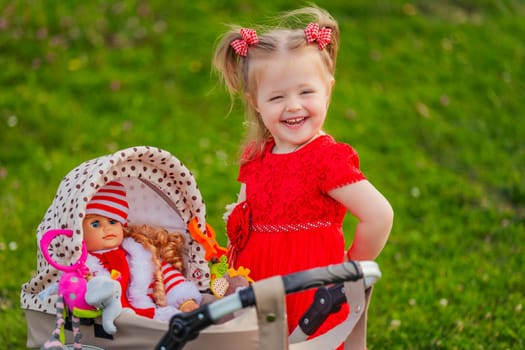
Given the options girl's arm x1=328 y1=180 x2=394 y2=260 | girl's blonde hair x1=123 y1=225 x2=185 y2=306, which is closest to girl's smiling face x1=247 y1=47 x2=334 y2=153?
girl's arm x1=328 y1=180 x2=394 y2=260

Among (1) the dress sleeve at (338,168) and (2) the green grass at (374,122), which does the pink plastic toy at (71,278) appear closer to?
(1) the dress sleeve at (338,168)

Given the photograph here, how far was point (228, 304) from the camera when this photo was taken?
2.04 m

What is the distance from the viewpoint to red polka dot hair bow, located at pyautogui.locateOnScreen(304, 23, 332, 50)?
2.85 meters

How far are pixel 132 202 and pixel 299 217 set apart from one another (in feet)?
2.51

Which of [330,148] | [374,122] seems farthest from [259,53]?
[374,122]

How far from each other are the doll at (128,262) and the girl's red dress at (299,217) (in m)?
0.33

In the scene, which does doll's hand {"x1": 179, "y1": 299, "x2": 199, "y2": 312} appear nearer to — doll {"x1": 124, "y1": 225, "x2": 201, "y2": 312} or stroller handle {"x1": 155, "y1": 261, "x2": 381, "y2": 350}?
doll {"x1": 124, "y1": 225, "x2": 201, "y2": 312}

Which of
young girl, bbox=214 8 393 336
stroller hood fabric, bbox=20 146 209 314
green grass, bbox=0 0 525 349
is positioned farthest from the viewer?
green grass, bbox=0 0 525 349

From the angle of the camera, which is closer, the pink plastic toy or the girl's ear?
the pink plastic toy

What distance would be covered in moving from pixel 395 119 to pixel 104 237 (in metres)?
4.15

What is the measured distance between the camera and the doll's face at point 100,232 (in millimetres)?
2881

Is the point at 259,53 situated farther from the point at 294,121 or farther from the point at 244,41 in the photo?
the point at 294,121

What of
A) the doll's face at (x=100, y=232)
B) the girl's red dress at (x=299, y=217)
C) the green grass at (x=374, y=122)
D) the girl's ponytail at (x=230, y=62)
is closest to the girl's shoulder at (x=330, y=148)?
the girl's red dress at (x=299, y=217)

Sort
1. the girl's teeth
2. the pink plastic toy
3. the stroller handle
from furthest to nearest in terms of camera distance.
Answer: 1. the girl's teeth
2. the pink plastic toy
3. the stroller handle
